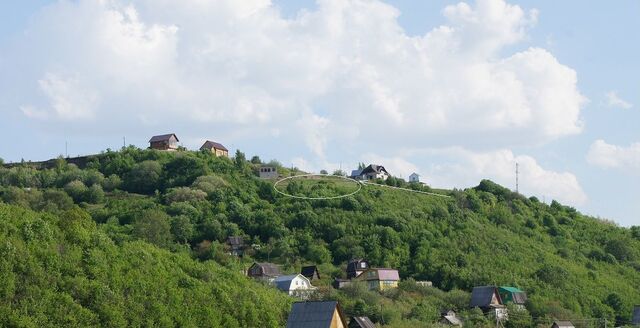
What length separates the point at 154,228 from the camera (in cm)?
7475

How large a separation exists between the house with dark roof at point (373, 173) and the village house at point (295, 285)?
37.7 metres

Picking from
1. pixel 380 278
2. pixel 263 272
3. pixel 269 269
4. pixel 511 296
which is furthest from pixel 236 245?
pixel 511 296

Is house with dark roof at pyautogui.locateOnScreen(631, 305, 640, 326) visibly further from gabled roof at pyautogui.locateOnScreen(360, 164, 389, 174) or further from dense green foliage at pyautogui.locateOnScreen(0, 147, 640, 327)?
gabled roof at pyautogui.locateOnScreen(360, 164, 389, 174)

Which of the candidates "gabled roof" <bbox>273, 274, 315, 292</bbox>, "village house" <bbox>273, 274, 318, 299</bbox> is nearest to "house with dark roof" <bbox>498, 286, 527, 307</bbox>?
"village house" <bbox>273, 274, 318, 299</bbox>

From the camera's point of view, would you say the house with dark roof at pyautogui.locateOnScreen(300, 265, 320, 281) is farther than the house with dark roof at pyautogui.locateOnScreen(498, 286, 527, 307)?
Yes

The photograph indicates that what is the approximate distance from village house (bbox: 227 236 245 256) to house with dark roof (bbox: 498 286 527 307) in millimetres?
20406

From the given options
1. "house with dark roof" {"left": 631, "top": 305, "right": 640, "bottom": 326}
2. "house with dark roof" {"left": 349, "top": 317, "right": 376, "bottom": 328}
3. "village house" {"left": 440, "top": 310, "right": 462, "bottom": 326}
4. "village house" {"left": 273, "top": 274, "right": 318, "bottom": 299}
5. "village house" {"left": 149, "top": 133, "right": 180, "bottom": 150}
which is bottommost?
"house with dark roof" {"left": 631, "top": 305, "right": 640, "bottom": 326}

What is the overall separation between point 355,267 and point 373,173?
3407 cm

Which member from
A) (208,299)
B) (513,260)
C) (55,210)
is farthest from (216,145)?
(208,299)

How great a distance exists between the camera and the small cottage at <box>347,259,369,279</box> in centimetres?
7269

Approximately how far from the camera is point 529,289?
73.1 meters

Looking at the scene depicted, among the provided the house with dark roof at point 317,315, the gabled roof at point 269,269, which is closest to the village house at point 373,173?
the gabled roof at point 269,269

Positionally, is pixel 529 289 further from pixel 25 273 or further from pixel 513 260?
pixel 25 273

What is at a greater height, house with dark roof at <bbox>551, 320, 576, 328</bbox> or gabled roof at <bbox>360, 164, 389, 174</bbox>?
gabled roof at <bbox>360, 164, 389, 174</bbox>
